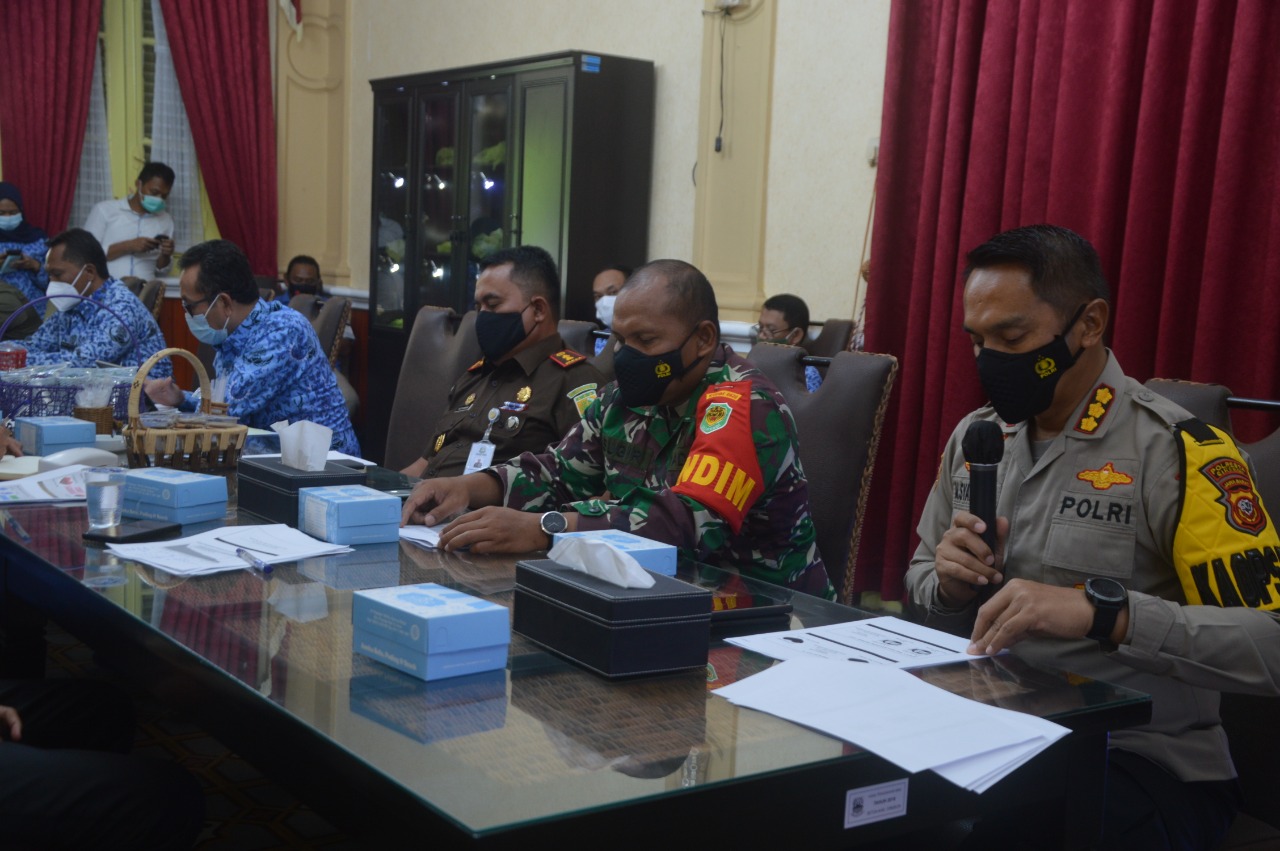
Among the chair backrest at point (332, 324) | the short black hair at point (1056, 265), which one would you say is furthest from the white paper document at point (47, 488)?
the chair backrest at point (332, 324)

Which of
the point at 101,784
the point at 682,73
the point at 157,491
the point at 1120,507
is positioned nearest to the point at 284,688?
the point at 101,784

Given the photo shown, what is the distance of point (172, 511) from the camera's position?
195cm

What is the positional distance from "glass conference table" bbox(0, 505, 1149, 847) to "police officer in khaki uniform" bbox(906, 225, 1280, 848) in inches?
6.5

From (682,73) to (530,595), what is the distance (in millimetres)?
4561

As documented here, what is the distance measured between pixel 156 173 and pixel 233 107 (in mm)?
818

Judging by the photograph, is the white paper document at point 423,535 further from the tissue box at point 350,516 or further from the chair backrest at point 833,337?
the chair backrest at point 833,337

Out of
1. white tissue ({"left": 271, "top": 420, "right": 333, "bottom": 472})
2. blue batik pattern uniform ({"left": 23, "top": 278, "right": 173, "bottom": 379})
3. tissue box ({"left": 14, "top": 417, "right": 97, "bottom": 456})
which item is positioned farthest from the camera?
blue batik pattern uniform ({"left": 23, "top": 278, "right": 173, "bottom": 379})

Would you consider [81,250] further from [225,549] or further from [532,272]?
[225,549]

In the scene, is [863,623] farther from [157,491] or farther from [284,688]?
[157,491]

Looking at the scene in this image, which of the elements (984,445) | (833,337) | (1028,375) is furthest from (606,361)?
(833,337)

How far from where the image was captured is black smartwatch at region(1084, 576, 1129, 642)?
1.42 meters

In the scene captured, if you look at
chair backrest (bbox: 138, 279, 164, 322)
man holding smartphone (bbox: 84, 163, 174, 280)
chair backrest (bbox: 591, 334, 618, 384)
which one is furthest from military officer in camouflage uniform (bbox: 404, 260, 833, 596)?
man holding smartphone (bbox: 84, 163, 174, 280)

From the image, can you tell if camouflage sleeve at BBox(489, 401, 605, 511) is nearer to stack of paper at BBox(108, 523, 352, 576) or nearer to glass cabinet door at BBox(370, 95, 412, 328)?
stack of paper at BBox(108, 523, 352, 576)

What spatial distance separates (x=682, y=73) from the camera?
5.52m
